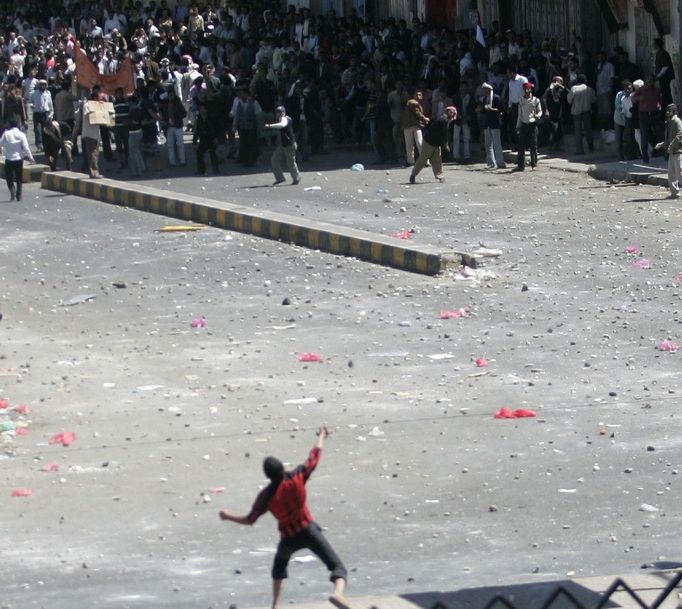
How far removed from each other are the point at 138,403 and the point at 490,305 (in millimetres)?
A: 4365

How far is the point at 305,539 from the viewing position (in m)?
7.78

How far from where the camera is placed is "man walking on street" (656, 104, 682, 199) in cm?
2166

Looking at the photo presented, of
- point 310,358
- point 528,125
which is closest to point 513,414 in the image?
point 310,358

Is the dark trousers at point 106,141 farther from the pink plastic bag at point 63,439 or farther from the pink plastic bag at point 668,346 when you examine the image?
the pink plastic bag at point 63,439

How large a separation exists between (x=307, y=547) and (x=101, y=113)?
63.9 ft

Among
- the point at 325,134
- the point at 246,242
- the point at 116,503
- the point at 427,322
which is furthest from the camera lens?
the point at 325,134

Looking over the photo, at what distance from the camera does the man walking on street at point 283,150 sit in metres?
24.2

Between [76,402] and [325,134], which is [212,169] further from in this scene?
[76,402]

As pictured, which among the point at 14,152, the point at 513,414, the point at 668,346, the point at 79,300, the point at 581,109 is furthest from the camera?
the point at 581,109

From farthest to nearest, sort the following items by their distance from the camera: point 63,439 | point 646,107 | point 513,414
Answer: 1. point 646,107
2. point 513,414
3. point 63,439

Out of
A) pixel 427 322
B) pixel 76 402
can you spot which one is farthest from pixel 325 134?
pixel 76 402

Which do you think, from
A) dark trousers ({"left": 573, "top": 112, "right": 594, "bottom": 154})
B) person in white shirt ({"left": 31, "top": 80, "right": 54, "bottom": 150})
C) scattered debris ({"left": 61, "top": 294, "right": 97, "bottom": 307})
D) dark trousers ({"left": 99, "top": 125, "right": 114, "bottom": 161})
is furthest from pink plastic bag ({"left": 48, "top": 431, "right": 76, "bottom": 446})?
person in white shirt ({"left": 31, "top": 80, "right": 54, "bottom": 150})

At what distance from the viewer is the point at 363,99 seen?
2953 cm

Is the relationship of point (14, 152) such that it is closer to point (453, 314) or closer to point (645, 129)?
point (645, 129)
